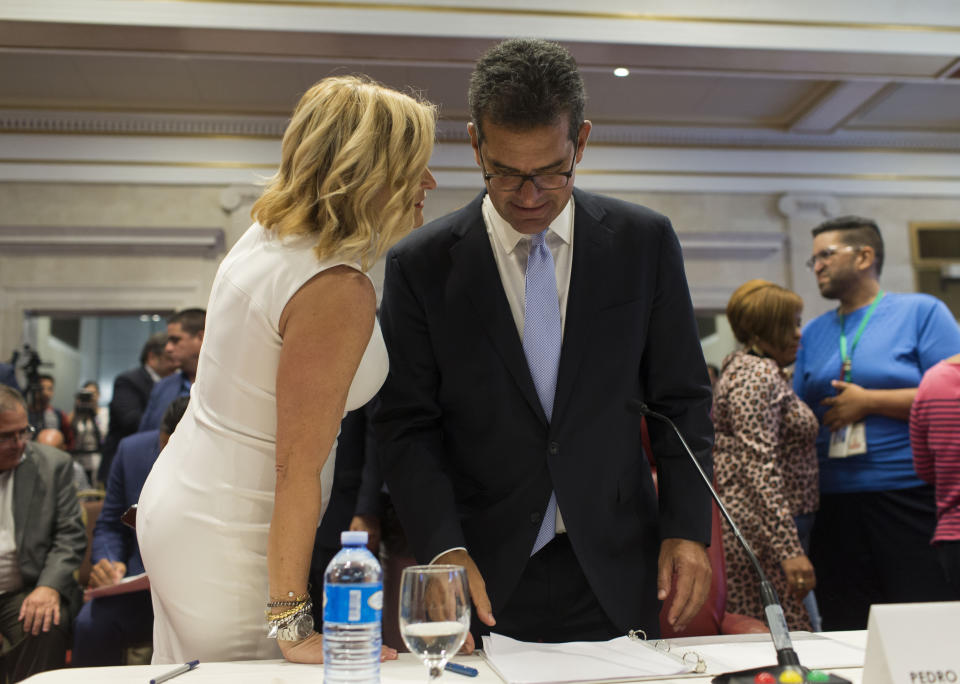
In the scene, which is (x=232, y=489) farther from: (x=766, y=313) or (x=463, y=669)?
(x=766, y=313)

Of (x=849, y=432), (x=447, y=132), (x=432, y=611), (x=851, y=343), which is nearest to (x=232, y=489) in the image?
(x=432, y=611)

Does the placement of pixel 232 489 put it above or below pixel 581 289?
below

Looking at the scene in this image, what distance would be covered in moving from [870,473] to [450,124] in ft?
16.5

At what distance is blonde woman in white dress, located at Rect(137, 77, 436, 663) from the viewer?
51.9 inches

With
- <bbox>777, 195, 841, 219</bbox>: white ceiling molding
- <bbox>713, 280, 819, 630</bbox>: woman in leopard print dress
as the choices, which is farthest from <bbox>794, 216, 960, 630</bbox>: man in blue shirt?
<bbox>777, 195, 841, 219</bbox>: white ceiling molding

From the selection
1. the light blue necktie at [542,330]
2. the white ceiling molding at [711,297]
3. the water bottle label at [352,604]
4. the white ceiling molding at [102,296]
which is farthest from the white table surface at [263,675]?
the white ceiling molding at [711,297]

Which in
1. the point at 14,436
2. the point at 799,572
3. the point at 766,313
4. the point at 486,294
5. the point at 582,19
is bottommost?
the point at 799,572

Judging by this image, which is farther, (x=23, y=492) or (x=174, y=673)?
(x=23, y=492)

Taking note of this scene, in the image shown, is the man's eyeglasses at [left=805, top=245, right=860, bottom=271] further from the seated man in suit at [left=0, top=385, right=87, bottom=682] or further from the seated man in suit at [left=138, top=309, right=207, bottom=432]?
the seated man in suit at [left=0, top=385, right=87, bottom=682]

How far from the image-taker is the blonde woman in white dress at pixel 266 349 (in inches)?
51.9

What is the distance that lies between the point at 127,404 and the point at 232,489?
387cm

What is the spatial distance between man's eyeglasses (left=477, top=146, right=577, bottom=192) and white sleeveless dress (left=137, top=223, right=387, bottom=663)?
0.34m

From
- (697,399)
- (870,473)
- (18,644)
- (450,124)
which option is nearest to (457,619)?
(697,399)

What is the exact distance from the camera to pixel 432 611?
1010 millimetres
